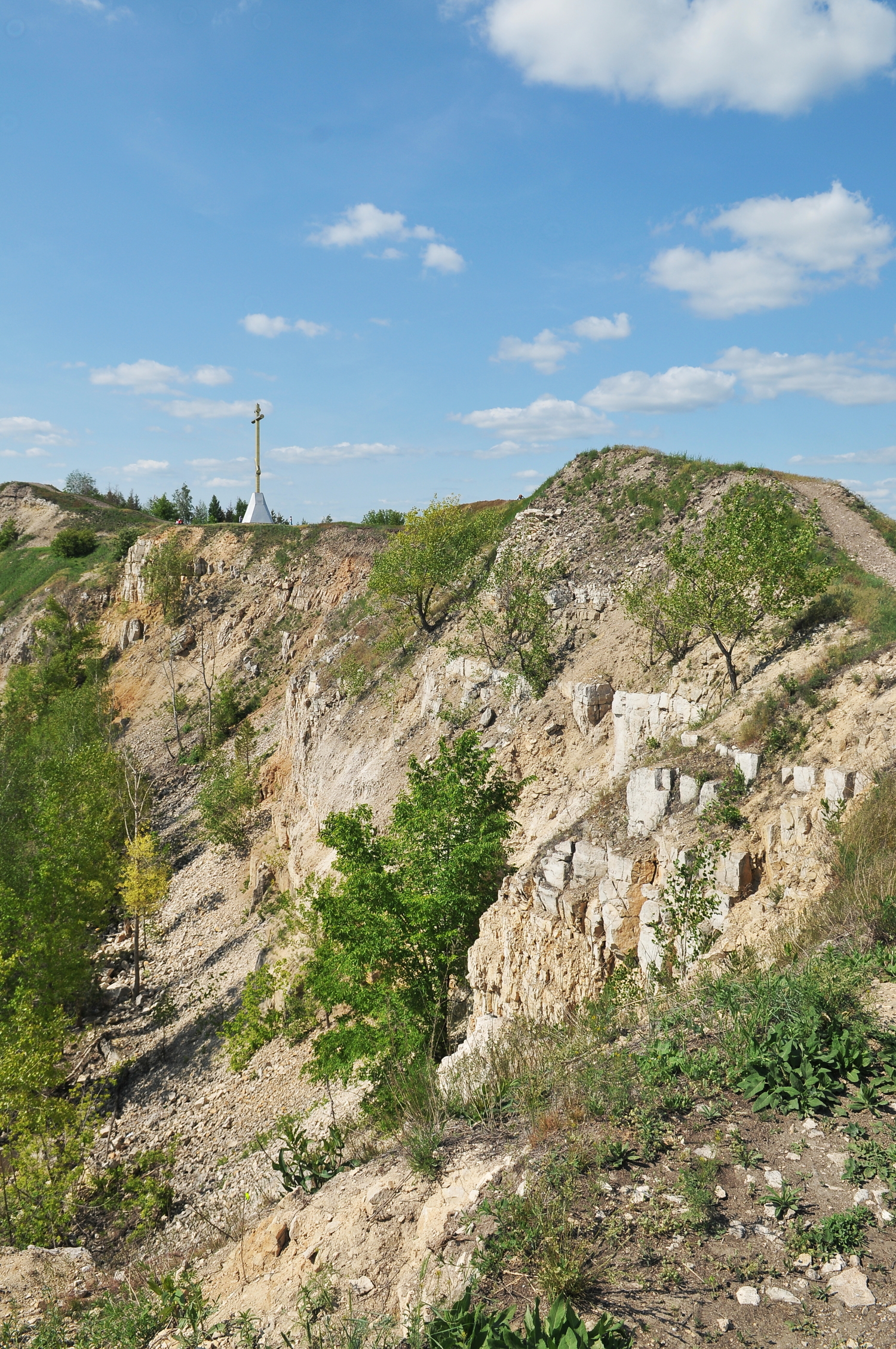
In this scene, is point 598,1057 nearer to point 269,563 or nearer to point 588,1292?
point 588,1292

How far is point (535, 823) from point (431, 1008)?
18.5 ft

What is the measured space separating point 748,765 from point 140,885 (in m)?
24.6

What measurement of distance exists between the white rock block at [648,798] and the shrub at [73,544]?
66.4m

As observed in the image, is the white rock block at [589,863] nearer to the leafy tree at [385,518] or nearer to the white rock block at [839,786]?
the white rock block at [839,786]

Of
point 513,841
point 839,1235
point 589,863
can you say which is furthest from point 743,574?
point 839,1235

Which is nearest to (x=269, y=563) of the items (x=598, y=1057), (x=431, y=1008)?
(x=431, y=1008)

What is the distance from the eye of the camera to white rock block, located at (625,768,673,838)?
13.8m

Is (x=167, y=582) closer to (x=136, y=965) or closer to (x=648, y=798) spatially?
(x=136, y=965)

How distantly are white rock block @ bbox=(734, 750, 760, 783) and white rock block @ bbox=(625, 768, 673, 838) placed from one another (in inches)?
51.1

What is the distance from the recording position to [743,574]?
52.1 ft

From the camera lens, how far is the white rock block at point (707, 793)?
525 inches

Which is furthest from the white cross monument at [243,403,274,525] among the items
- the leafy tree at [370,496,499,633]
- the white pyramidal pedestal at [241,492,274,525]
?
the leafy tree at [370,496,499,633]

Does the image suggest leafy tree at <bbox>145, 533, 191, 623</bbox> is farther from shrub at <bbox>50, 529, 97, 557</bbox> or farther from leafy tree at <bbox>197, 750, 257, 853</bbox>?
leafy tree at <bbox>197, 750, 257, 853</bbox>

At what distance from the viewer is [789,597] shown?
51.7 ft
